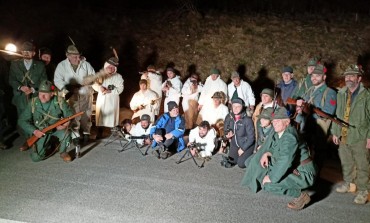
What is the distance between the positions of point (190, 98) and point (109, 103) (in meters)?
1.99

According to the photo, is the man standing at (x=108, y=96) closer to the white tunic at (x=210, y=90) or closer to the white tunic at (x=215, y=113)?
the white tunic at (x=210, y=90)

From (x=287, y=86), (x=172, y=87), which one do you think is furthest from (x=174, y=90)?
(x=287, y=86)

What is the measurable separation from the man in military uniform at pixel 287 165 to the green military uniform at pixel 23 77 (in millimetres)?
5254

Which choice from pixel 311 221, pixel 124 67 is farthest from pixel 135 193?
pixel 124 67

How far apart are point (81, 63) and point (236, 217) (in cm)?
506

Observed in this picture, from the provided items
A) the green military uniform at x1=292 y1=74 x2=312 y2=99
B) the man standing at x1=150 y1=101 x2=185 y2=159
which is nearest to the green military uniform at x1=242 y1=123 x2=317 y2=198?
the green military uniform at x1=292 y1=74 x2=312 y2=99

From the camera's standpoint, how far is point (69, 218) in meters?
4.93

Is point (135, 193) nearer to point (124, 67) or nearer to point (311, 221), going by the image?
point (311, 221)

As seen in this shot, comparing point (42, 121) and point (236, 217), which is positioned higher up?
point (42, 121)

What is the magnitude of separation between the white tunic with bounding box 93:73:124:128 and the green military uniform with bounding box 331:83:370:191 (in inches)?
191

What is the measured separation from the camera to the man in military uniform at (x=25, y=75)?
25.7 ft

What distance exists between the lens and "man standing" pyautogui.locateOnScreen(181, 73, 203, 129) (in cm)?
909

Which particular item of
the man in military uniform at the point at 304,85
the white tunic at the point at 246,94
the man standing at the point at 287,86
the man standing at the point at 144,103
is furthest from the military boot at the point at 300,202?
the man standing at the point at 144,103

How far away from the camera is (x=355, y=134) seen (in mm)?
5637
